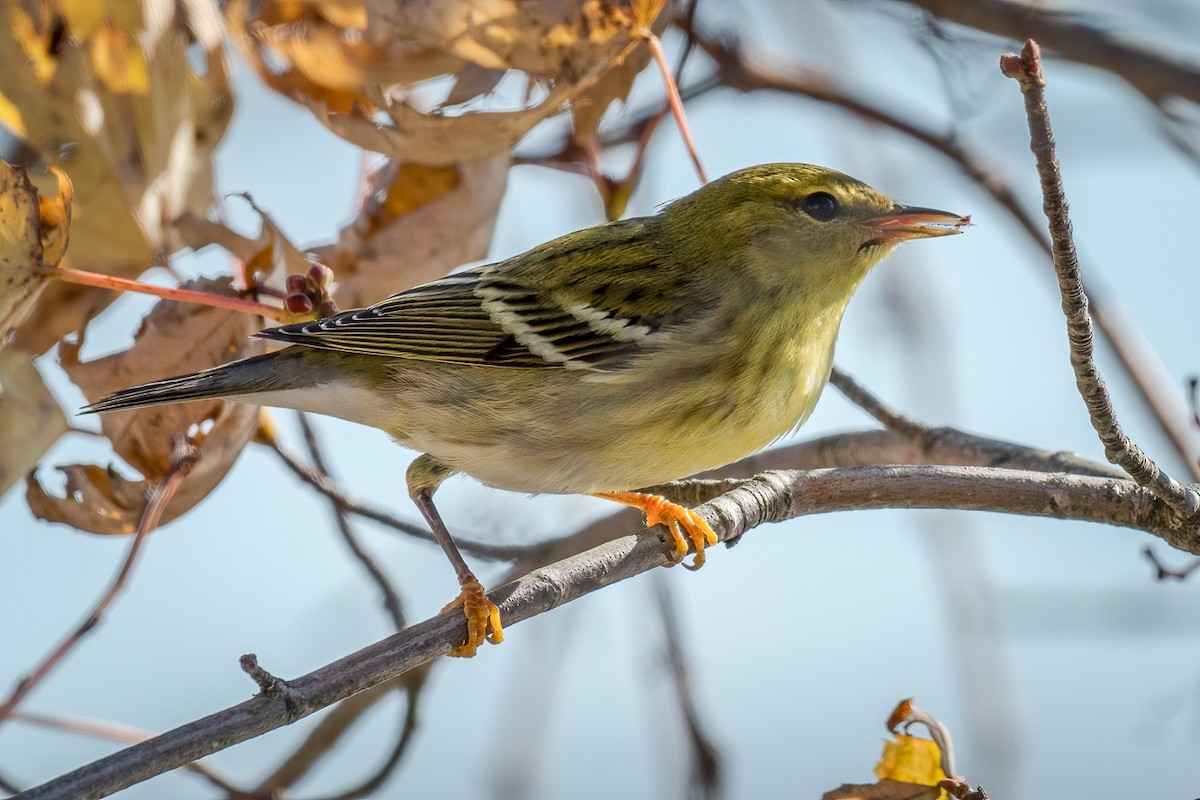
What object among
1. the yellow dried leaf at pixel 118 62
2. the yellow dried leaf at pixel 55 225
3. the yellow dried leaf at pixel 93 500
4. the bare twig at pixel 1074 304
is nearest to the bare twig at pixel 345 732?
the yellow dried leaf at pixel 93 500

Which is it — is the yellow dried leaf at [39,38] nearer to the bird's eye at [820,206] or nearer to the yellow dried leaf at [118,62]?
the yellow dried leaf at [118,62]

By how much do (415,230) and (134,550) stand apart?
110 cm

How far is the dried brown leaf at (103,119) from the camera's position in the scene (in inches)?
117

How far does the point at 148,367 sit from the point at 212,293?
35cm

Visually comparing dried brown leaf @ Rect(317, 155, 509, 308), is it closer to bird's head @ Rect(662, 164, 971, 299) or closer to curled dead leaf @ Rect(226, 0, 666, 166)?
curled dead leaf @ Rect(226, 0, 666, 166)

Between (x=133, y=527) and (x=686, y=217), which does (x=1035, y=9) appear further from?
(x=133, y=527)

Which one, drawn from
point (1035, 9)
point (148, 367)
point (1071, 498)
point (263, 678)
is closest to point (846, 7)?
point (1035, 9)

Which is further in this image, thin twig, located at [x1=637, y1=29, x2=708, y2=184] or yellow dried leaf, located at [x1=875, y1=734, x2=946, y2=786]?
thin twig, located at [x1=637, y1=29, x2=708, y2=184]

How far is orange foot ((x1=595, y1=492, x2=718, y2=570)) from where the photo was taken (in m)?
2.76

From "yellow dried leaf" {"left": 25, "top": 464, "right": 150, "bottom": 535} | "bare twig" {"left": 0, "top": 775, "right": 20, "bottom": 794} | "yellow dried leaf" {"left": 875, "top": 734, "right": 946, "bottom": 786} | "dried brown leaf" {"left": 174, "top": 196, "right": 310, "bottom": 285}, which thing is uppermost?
"dried brown leaf" {"left": 174, "top": 196, "right": 310, "bottom": 285}

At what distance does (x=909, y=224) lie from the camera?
10.6 feet

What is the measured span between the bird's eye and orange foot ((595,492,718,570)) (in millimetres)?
876

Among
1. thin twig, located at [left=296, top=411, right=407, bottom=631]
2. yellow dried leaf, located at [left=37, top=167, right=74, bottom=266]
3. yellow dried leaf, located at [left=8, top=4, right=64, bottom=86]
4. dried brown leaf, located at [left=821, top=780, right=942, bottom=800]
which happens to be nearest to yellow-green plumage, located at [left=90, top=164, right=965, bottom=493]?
thin twig, located at [left=296, top=411, right=407, bottom=631]

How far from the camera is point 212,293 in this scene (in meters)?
2.83
